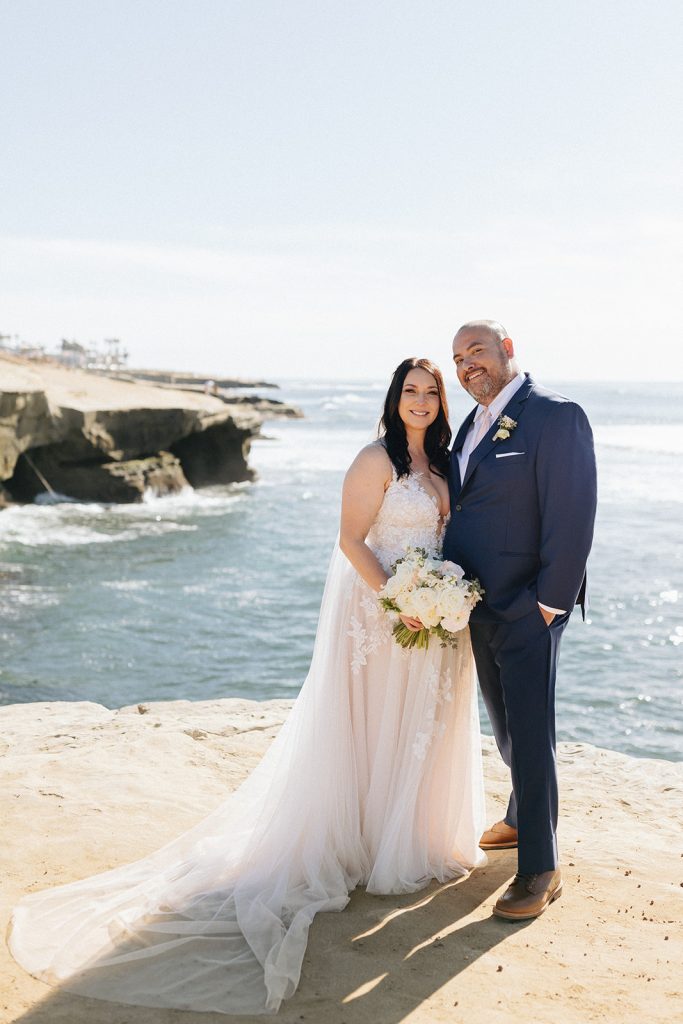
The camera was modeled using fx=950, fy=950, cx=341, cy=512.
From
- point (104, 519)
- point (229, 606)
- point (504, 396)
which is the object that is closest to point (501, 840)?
point (504, 396)

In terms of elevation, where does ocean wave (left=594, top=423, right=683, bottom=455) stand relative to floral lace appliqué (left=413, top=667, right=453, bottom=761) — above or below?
above

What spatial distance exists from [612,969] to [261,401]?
2537 inches

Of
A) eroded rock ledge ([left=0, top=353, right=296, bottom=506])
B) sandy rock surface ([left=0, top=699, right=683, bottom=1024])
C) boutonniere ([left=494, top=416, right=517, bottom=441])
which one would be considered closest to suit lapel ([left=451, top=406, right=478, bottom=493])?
boutonniere ([left=494, top=416, right=517, bottom=441])

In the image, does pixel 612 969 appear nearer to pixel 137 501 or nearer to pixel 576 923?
pixel 576 923

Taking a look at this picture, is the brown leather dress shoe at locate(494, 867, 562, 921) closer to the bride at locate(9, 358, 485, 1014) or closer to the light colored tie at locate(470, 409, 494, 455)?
the bride at locate(9, 358, 485, 1014)

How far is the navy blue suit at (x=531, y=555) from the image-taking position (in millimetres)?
3883

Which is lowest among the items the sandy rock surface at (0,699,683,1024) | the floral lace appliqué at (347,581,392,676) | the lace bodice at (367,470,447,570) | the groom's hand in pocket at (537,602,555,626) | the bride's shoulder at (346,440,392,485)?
the sandy rock surface at (0,699,683,1024)

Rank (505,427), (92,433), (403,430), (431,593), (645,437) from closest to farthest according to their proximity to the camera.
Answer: (431,593)
(505,427)
(403,430)
(92,433)
(645,437)

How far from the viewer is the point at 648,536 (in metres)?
20.8

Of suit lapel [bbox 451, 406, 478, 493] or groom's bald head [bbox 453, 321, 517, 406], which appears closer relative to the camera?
groom's bald head [bbox 453, 321, 517, 406]

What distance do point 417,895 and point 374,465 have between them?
6.14ft

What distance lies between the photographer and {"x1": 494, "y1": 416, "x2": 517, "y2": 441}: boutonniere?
13.1 feet

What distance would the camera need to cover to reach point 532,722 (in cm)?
402

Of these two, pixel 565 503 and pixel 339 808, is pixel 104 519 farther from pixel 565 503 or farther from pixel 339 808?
pixel 565 503
